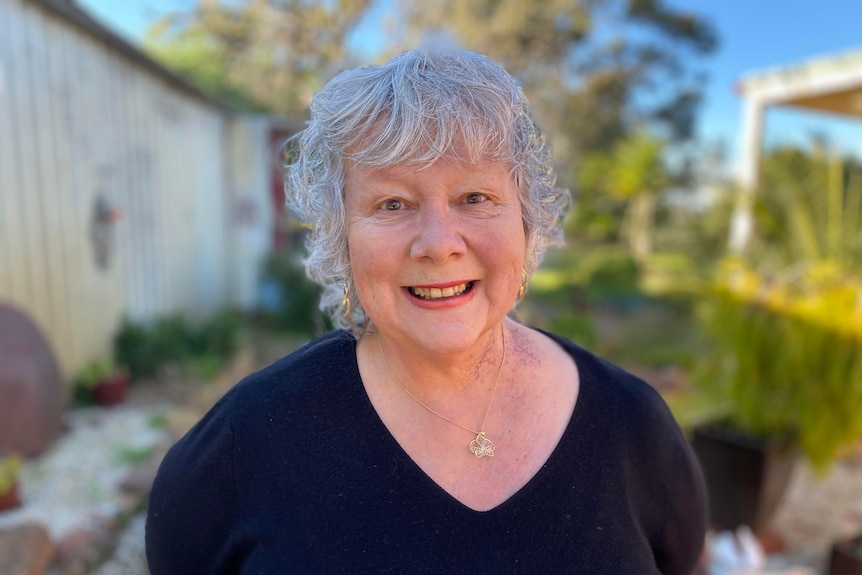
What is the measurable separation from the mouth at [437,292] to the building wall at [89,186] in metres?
3.98

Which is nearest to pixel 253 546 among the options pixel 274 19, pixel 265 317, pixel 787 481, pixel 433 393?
pixel 433 393

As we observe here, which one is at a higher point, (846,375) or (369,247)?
(369,247)

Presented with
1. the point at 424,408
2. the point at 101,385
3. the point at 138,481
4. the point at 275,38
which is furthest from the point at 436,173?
the point at 275,38

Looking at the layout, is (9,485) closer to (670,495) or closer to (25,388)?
(25,388)

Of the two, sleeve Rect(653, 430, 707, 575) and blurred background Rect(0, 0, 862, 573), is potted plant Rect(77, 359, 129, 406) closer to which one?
blurred background Rect(0, 0, 862, 573)

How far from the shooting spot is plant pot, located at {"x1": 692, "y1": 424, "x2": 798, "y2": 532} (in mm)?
3195

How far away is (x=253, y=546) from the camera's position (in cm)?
116

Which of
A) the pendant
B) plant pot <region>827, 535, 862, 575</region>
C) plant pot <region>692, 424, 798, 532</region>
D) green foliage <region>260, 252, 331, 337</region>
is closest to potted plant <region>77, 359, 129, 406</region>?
green foliage <region>260, 252, 331, 337</region>

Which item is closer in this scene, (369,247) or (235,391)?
(369,247)

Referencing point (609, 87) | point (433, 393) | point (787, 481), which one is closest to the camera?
point (433, 393)

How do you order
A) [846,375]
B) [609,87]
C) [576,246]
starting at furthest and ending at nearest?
[576,246]
[609,87]
[846,375]

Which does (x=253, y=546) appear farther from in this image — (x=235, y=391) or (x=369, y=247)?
(x=369, y=247)

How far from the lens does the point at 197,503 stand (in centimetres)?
119

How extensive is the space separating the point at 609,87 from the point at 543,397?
739 inches
